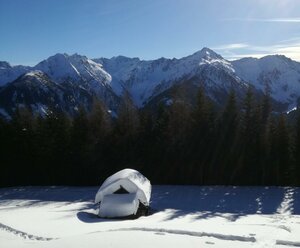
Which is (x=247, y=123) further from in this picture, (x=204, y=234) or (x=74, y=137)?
(x=204, y=234)

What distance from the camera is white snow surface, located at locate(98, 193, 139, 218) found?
1116 inches

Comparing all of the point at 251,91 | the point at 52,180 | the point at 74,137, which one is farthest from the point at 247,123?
the point at 52,180

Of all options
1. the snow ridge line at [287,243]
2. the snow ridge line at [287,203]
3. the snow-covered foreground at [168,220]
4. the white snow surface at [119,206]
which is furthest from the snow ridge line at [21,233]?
the snow ridge line at [287,203]

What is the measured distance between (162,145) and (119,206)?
20.9 m

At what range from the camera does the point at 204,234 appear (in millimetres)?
17266

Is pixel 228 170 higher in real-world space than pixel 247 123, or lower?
lower

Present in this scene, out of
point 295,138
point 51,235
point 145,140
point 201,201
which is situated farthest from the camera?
point 145,140

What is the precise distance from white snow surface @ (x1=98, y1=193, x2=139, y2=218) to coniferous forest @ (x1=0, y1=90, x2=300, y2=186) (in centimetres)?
1902

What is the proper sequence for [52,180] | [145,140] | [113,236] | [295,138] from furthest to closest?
[52,180], [145,140], [295,138], [113,236]

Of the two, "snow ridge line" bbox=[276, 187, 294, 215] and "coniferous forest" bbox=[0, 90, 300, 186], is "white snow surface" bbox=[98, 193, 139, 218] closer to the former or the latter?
"snow ridge line" bbox=[276, 187, 294, 215]

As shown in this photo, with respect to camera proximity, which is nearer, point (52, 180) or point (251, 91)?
point (251, 91)

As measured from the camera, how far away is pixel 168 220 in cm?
2616

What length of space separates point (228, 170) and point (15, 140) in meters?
28.8

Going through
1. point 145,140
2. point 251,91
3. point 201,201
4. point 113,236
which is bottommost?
point 201,201
